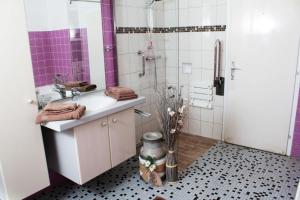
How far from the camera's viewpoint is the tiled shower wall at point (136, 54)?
285 centimetres

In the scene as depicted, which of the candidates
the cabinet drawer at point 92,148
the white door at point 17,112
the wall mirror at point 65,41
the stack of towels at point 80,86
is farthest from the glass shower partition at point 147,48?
the white door at point 17,112

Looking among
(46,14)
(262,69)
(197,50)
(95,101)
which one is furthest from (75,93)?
(262,69)

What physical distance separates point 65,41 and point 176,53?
64.3 inches

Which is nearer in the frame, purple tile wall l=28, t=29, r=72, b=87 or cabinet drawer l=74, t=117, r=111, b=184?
cabinet drawer l=74, t=117, r=111, b=184

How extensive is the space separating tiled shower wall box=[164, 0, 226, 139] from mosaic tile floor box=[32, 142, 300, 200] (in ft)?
2.24

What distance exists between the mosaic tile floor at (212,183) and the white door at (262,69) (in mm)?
355

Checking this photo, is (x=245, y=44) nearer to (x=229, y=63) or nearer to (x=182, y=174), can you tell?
(x=229, y=63)

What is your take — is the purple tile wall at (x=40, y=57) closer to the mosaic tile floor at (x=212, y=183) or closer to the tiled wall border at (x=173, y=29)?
the tiled wall border at (x=173, y=29)

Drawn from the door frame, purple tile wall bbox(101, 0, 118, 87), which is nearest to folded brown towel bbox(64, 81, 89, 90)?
purple tile wall bbox(101, 0, 118, 87)

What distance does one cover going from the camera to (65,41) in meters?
2.37

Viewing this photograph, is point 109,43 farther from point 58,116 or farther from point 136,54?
point 58,116

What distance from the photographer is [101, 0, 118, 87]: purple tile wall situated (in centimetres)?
261

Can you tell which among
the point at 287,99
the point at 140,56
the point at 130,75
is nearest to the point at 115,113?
the point at 130,75

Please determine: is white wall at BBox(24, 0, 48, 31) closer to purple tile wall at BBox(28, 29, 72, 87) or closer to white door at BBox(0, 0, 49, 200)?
purple tile wall at BBox(28, 29, 72, 87)
